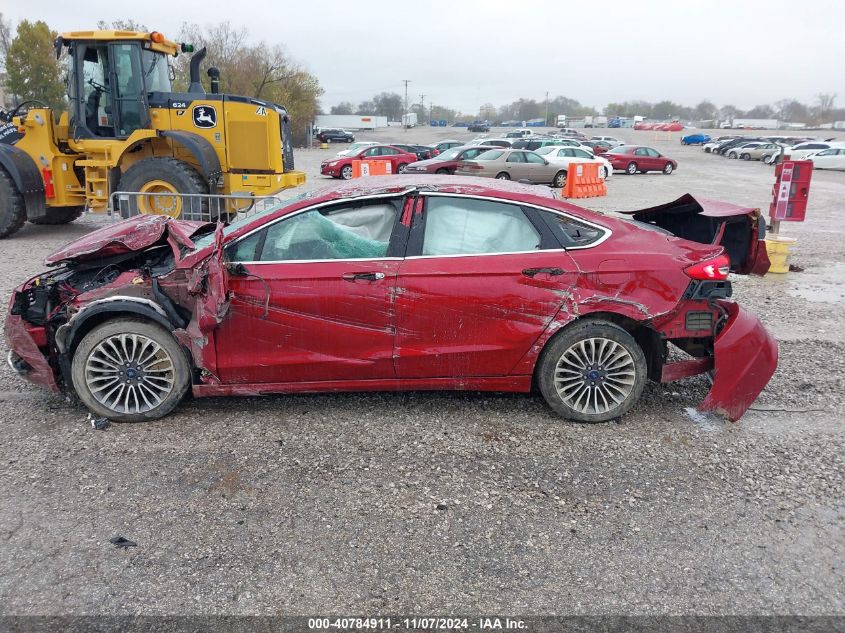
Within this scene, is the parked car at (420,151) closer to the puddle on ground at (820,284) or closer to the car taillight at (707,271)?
the puddle on ground at (820,284)

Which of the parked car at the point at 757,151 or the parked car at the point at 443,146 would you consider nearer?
the parked car at the point at 443,146

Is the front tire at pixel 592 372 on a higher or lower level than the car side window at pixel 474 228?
lower

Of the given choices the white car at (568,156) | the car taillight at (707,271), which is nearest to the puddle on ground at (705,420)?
the car taillight at (707,271)

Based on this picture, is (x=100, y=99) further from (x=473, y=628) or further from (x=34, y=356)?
(x=473, y=628)

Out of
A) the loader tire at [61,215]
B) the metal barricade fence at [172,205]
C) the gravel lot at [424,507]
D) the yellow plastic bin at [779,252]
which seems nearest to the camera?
the gravel lot at [424,507]

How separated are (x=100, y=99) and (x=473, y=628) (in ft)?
37.8

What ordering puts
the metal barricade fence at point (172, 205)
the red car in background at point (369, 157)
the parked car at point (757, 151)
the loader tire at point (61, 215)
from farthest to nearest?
1. the parked car at point (757, 151)
2. the red car in background at point (369, 157)
3. the loader tire at point (61, 215)
4. the metal barricade fence at point (172, 205)

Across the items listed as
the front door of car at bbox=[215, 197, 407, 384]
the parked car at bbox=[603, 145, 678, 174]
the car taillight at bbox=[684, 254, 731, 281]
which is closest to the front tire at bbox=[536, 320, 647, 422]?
the car taillight at bbox=[684, 254, 731, 281]

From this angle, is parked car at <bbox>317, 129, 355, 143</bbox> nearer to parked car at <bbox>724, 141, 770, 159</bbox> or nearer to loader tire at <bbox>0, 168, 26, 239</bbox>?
parked car at <bbox>724, 141, 770, 159</bbox>

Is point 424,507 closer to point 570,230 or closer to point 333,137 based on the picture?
point 570,230

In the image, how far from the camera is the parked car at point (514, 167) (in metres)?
22.9

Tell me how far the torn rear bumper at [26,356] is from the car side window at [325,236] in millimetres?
1523

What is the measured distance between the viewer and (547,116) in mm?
146625

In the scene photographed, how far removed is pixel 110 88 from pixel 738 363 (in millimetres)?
10980
